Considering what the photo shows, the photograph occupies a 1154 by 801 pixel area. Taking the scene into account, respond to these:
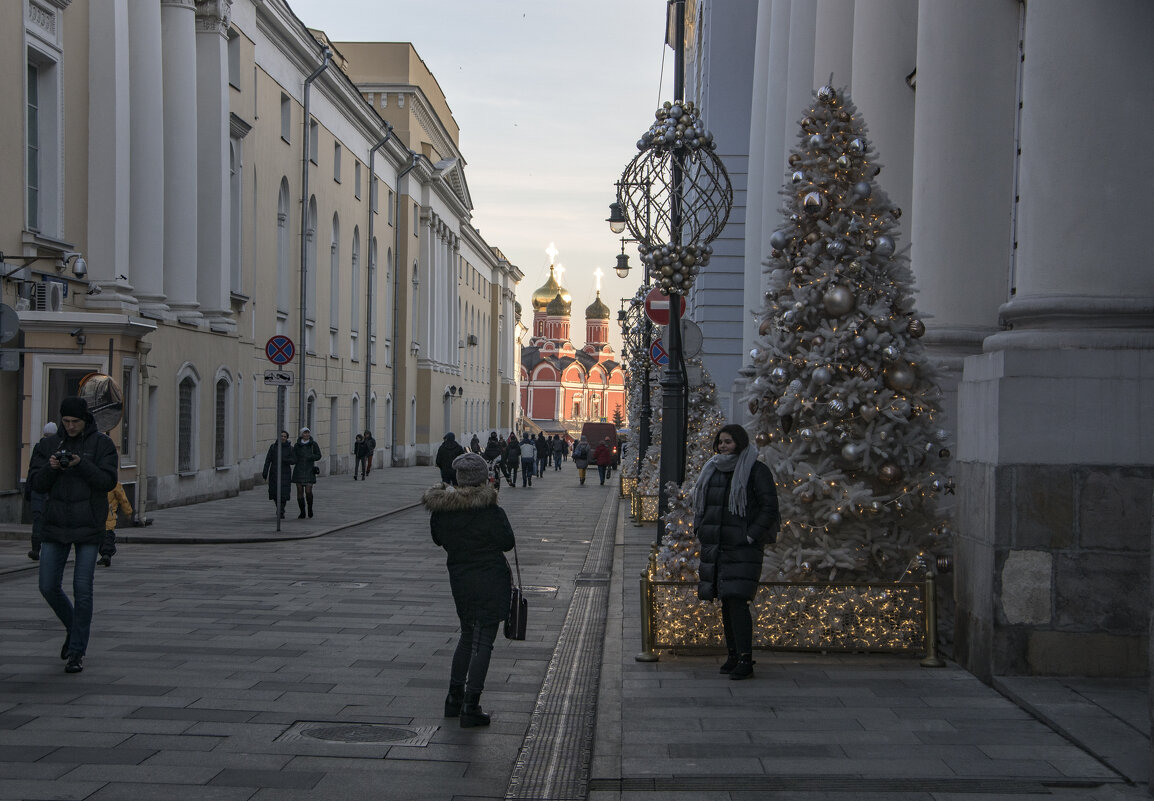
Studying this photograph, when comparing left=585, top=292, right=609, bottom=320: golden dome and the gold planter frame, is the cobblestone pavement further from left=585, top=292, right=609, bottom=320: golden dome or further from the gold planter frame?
left=585, top=292, right=609, bottom=320: golden dome

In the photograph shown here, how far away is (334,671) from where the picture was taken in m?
8.65

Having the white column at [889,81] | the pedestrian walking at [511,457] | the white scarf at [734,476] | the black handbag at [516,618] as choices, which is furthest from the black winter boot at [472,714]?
the pedestrian walking at [511,457]

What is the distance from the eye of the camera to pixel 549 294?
170 metres

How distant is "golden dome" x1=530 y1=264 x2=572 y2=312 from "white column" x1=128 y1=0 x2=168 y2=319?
471ft

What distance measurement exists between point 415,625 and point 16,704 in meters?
3.91

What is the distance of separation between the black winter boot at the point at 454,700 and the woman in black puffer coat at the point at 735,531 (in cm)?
170

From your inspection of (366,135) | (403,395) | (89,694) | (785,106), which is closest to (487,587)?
(89,694)

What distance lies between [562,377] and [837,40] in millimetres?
143935

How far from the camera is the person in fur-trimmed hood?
23.2 feet

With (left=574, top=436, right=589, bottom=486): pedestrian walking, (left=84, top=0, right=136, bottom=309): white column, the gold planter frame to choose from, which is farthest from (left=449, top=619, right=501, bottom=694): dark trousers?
(left=574, top=436, right=589, bottom=486): pedestrian walking

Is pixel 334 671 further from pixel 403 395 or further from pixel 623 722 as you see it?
pixel 403 395

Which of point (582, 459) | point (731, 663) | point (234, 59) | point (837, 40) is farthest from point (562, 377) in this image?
point (731, 663)

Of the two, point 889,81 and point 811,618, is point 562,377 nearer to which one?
point 889,81

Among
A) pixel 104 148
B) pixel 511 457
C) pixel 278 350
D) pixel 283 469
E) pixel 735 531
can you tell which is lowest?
pixel 511 457
